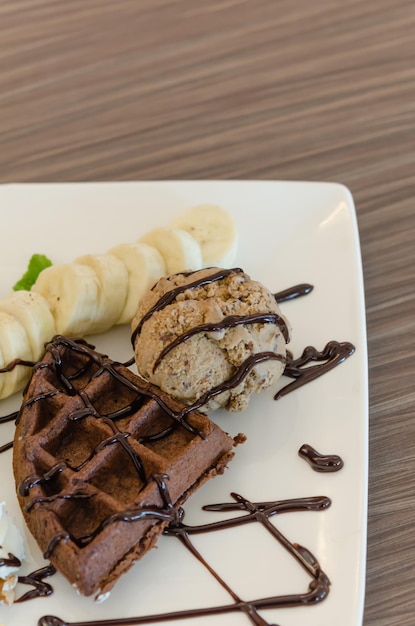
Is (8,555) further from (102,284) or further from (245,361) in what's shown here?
(102,284)

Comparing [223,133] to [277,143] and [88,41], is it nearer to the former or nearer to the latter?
[277,143]

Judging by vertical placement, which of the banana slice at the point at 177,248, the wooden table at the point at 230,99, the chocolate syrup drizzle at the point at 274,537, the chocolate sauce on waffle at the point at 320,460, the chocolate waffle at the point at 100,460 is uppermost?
the wooden table at the point at 230,99

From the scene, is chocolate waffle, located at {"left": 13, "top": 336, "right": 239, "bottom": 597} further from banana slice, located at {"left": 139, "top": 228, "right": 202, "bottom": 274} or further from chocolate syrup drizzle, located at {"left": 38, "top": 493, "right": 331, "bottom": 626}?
banana slice, located at {"left": 139, "top": 228, "right": 202, "bottom": 274}

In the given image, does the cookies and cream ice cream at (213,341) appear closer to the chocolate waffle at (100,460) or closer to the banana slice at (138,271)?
the chocolate waffle at (100,460)

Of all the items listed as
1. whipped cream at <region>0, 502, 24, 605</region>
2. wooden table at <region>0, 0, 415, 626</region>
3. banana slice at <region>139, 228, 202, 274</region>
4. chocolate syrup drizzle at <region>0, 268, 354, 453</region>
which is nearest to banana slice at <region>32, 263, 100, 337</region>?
chocolate syrup drizzle at <region>0, 268, 354, 453</region>

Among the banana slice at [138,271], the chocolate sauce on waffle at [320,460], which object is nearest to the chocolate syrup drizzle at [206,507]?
the chocolate sauce on waffle at [320,460]

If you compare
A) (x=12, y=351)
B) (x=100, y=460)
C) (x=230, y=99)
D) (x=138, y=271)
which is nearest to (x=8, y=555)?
(x=100, y=460)
